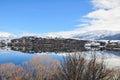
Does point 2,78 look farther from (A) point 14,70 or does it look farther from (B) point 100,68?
(B) point 100,68

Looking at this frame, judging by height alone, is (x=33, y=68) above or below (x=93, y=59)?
below

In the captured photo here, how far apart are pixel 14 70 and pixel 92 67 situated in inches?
3024

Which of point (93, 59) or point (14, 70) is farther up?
point (93, 59)

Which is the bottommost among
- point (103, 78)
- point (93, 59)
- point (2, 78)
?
point (2, 78)

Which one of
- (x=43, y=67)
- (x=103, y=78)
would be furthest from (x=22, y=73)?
(x=103, y=78)

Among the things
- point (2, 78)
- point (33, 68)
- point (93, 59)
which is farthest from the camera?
point (33, 68)

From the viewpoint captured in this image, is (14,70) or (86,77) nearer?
(86,77)

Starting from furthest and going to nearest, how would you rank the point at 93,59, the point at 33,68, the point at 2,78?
1. the point at 33,68
2. the point at 2,78
3. the point at 93,59

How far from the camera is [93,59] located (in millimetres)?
19641

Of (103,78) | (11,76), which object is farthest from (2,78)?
(103,78)

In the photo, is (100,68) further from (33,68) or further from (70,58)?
(33,68)

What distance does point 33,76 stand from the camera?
87.9 meters

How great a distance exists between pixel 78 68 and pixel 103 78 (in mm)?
2165

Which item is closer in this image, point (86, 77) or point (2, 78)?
point (86, 77)
